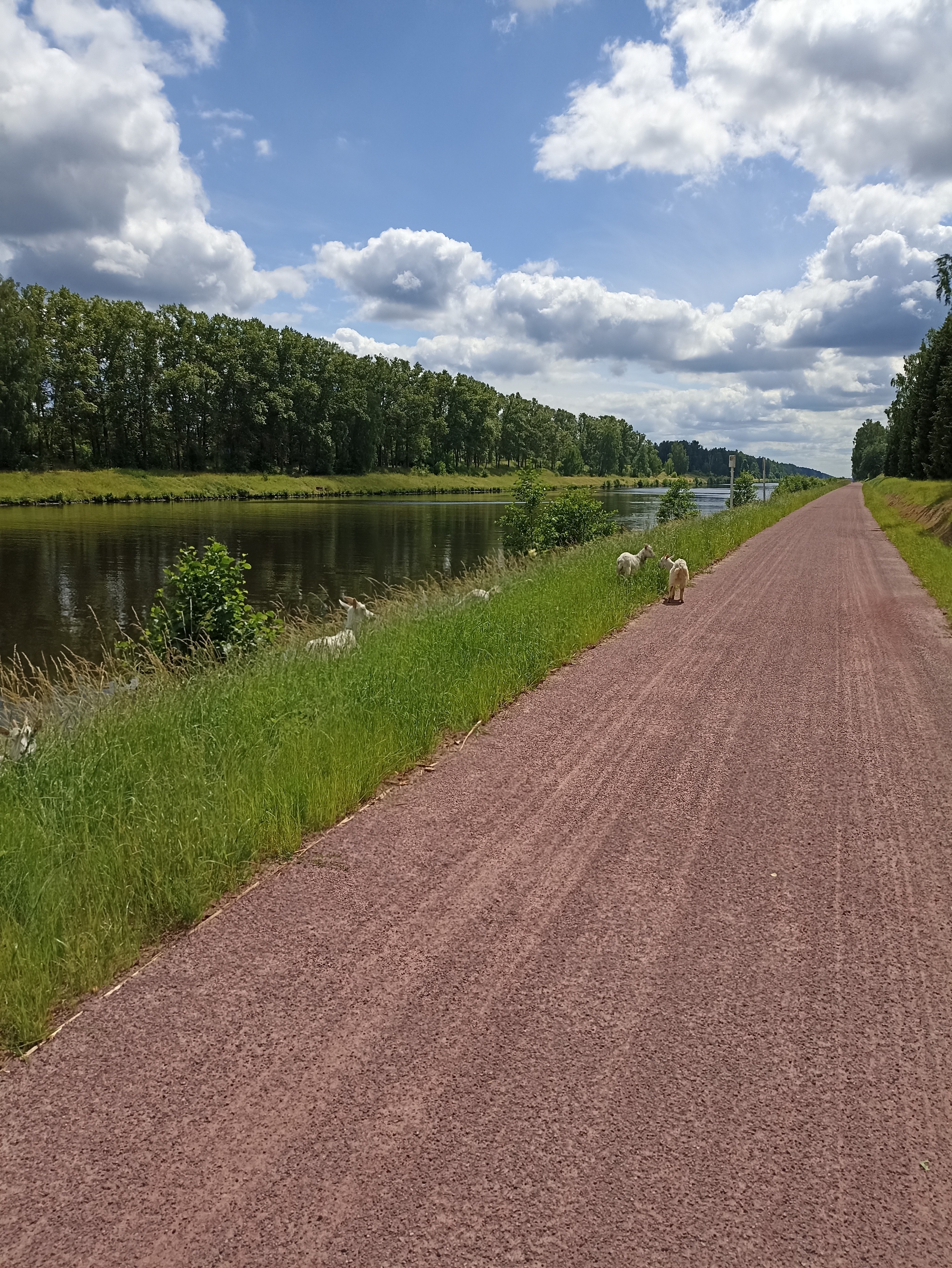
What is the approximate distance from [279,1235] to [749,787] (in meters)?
4.74

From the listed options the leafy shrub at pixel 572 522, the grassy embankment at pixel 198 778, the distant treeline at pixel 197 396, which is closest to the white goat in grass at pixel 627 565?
the grassy embankment at pixel 198 778

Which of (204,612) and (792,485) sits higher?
(792,485)

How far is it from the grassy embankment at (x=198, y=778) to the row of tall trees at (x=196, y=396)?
56.6m

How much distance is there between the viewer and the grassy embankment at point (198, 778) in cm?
393

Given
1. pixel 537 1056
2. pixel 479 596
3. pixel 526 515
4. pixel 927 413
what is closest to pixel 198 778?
pixel 537 1056

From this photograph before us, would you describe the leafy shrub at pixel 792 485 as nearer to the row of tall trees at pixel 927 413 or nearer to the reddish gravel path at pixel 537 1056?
the row of tall trees at pixel 927 413

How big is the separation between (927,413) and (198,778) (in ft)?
241

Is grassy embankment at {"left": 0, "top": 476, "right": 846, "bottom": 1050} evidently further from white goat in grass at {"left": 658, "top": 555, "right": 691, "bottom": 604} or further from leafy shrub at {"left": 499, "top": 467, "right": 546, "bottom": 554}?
leafy shrub at {"left": 499, "top": 467, "right": 546, "bottom": 554}

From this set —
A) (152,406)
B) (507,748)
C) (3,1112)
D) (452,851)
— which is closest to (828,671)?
(507,748)

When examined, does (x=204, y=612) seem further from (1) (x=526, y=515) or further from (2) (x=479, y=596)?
(1) (x=526, y=515)

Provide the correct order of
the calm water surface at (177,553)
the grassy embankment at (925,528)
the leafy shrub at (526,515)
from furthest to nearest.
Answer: the leafy shrub at (526,515) < the calm water surface at (177,553) < the grassy embankment at (925,528)

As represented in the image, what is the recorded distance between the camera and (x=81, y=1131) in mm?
2852

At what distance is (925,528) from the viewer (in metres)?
32.1

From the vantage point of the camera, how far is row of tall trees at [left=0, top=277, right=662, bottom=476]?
2756 inches
